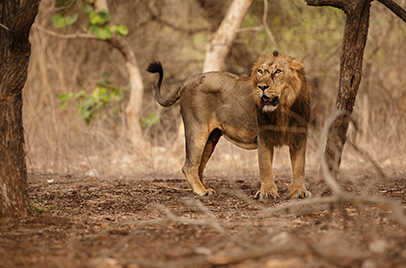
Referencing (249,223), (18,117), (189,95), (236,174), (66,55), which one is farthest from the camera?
(66,55)

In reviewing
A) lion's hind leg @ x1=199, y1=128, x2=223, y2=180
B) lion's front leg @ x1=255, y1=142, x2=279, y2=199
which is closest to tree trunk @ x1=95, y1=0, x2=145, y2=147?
lion's hind leg @ x1=199, y1=128, x2=223, y2=180

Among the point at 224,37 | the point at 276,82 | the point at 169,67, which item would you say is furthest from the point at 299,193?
the point at 169,67

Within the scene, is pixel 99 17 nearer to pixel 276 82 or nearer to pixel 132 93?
pixel 132 93

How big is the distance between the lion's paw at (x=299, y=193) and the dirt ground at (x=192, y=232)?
0.29 ft

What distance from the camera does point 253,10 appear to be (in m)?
11.0

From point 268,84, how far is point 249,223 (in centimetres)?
153

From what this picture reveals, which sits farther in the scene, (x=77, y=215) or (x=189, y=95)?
(x=189, y=95)

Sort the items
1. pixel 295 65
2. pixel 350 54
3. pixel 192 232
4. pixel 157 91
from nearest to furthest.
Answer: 1. pixel 192 232
2. pixel 350 54
3. pixel 295 65
4. pixel 157 91

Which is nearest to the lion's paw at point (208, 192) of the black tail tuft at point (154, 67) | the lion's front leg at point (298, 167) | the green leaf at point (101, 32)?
the lion's front leg at point (298, 167)

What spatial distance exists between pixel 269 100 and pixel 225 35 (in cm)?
439

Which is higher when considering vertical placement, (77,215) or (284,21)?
(284,21)

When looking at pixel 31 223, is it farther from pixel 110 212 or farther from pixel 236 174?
pixel 236 174

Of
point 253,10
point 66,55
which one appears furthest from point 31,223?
point 66,55

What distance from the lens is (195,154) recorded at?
570 cm
